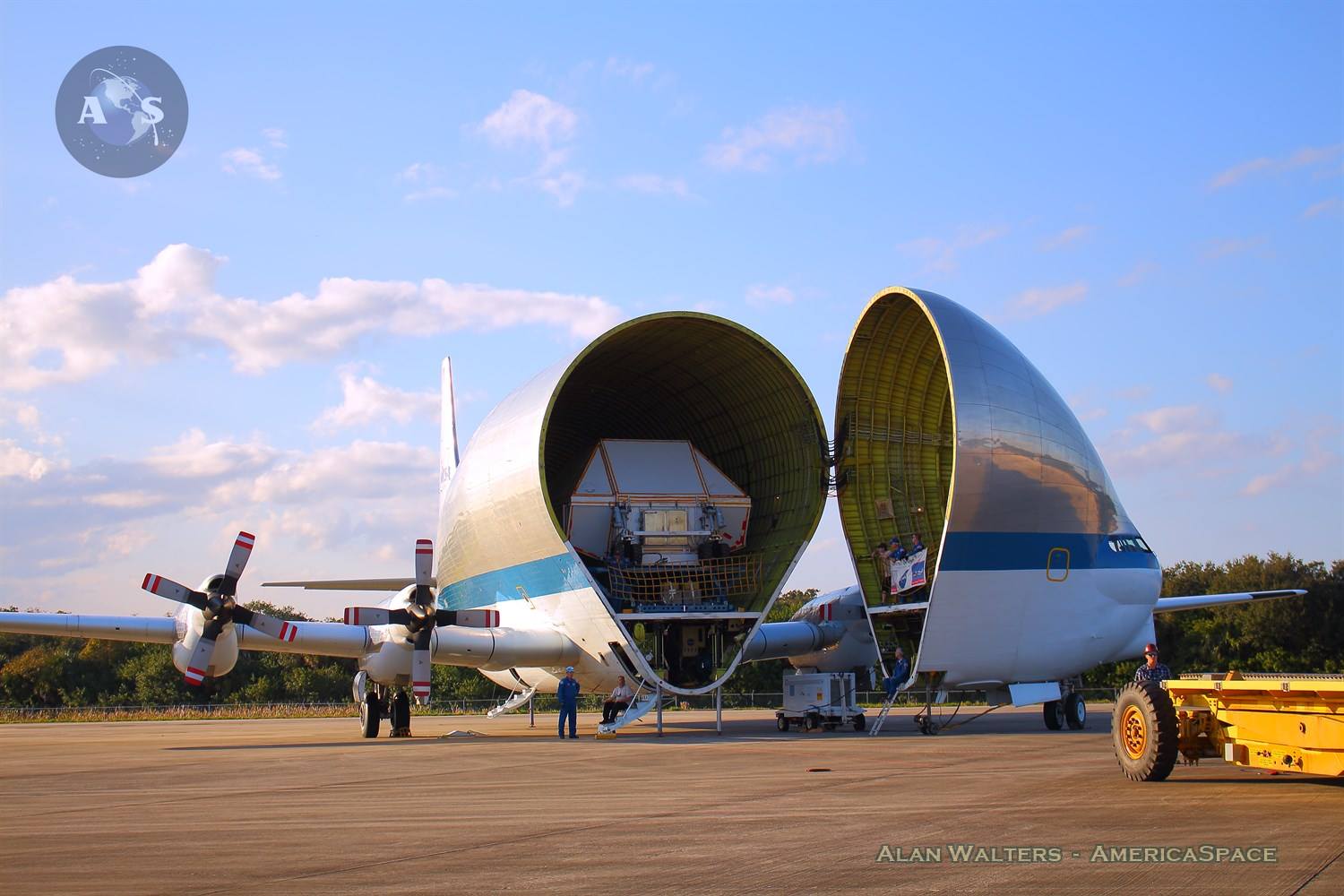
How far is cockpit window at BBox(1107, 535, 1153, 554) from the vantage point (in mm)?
24641

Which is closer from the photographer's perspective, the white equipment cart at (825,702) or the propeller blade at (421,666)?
the propeller blade at (421,666)

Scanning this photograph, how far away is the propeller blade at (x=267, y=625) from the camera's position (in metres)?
23.7

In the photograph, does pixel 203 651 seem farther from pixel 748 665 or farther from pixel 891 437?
pixel 748 665

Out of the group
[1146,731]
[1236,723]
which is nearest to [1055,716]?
[1146,731]

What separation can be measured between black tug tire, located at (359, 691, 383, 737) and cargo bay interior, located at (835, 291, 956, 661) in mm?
11264

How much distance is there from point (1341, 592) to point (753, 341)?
43.5 meters

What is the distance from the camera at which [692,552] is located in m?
27.0

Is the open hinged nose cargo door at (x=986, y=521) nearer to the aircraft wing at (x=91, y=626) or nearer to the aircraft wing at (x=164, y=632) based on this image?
the aircraft wing at (x=164, y=632)

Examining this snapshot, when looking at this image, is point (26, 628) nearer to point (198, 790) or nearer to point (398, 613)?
point (398, 613)

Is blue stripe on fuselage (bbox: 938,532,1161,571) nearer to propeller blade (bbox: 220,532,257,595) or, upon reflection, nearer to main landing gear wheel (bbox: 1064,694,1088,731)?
main landing gear wheel (bbox: 1064,694,1088,731)

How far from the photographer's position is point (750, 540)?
2856cm

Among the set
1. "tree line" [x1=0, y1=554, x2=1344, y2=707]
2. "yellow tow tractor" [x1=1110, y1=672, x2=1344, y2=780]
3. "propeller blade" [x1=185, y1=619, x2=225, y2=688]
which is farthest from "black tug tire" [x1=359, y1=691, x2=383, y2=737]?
"tree line" [x1=0, y1=554, x2=1344, y2=707]

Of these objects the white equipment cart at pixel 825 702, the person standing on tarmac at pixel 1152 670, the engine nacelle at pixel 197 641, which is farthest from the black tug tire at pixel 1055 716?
the engine nacelle at pixel 197 641

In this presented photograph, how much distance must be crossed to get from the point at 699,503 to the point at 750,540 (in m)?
2.29
